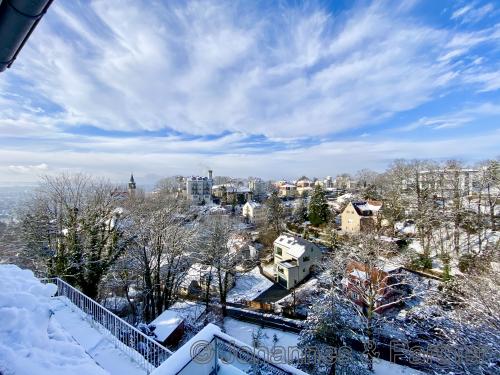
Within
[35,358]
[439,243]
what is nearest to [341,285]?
[439,243]

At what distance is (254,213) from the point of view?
40.3 metres

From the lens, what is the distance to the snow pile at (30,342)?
9.20ft

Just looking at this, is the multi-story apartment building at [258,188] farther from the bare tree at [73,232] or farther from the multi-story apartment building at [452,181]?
the bare tree at [73,232]

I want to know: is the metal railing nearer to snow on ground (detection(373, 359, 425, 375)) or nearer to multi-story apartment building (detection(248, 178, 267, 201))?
snow on ground (detection(373, 359, 425, 375))

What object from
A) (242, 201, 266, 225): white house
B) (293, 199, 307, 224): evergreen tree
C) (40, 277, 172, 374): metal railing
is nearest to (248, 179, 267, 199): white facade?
(242, 201, 266, 225): white house

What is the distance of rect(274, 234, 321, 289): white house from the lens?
22.0 m

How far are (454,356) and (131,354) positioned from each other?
876 cm

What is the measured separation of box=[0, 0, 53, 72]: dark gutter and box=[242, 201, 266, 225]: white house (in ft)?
110

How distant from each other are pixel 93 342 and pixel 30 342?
3009mm

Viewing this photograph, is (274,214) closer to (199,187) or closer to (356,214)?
(356,214)

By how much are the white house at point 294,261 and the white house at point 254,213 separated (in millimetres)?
10537

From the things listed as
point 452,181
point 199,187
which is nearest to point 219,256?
point 452,181

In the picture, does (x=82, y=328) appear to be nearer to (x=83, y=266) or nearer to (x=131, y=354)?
(x=131, y=354)

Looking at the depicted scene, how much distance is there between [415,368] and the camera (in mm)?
10008
